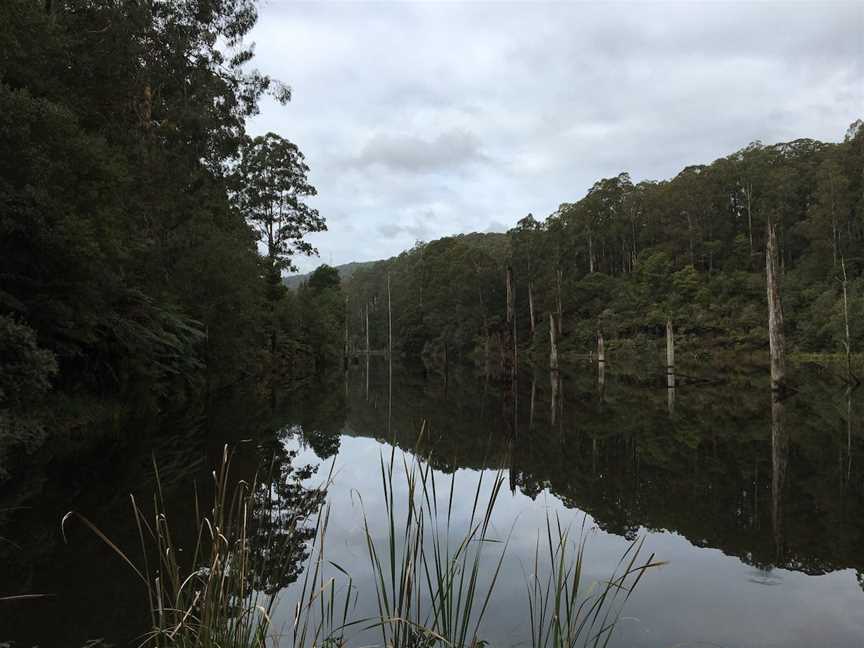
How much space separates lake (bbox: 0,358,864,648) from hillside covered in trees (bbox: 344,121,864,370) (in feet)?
74.3

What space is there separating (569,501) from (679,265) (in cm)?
4858

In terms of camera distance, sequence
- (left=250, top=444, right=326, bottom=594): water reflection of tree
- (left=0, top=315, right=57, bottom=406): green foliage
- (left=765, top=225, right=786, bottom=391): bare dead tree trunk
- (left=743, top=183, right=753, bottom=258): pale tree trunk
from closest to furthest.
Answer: (left=250, top=444, right=326, bottom=594): water reflection of tree → (left=0, top=315, right=57, bottom=406): green foliage → (left=765, top=225, right=786, bottom=391): bare dead tree trunk → (left=743, top=183, right=753, bottom=258): pale tree trunk

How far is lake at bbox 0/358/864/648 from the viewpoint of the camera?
10.9 feet

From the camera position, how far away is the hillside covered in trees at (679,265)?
123 feet

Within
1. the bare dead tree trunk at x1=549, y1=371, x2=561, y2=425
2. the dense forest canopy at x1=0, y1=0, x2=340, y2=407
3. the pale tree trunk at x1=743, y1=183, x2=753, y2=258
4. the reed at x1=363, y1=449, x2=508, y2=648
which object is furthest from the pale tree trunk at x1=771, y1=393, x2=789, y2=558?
the pale tree trunk at x1=743, y1=183, x2=753, y2=258

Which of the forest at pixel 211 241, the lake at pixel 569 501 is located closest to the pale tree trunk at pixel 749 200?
the forest at pixel 211 241

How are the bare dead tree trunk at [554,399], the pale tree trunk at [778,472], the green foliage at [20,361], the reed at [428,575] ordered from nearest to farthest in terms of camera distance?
1. the reed at [428,575]
2. the pale tree trunk at [778,472]
3. the green foliage at [20,361]
4. the bare dead tree trunk at [554,399]

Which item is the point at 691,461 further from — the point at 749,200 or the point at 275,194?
the point at 749,200

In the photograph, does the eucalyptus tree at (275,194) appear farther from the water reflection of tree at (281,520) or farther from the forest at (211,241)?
the water reflection of tree at (281,520)

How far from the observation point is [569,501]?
5914 mm

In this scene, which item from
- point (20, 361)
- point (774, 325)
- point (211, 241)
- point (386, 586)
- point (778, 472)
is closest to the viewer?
point (386, 586)

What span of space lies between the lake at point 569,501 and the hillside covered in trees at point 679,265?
22.6 m

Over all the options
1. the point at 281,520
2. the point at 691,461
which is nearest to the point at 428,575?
the point at 281,520

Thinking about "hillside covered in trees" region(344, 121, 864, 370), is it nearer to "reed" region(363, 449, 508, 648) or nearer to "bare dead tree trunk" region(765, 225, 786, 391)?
"bare dead tree trunk" region(765, 225, 786, 391)
